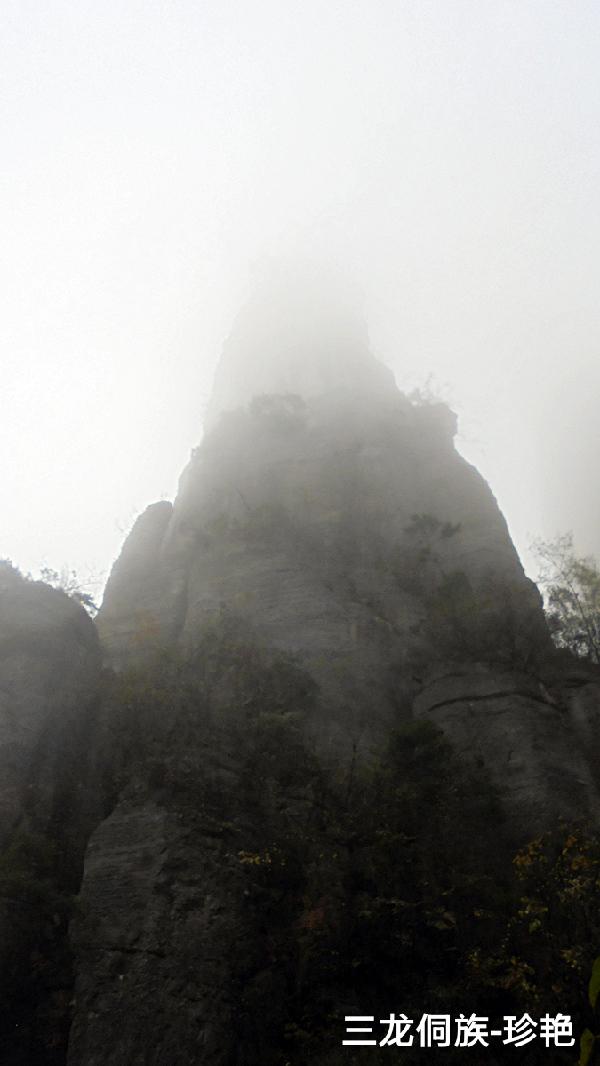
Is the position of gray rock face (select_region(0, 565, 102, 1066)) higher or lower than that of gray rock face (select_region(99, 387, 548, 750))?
lower

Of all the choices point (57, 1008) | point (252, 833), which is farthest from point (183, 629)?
point (57, 1008)

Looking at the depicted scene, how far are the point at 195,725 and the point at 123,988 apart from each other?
20.4 feet

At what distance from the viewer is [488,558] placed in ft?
88.7

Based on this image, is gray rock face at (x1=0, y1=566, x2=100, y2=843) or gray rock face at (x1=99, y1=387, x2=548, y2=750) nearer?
gray rock face at (x1=0, y1=566, x2=100, y2=843)

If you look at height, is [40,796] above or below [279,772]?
below

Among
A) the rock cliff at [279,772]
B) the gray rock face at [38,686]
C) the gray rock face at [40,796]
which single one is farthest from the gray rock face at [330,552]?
the gray rock face at [40,796]

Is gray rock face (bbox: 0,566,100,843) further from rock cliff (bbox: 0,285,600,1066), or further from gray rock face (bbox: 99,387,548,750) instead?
gray rock face (bbox: 99,387,548,750)

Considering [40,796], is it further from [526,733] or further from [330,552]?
[330,552]

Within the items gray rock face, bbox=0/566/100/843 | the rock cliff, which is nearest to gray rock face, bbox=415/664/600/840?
the rock cliff

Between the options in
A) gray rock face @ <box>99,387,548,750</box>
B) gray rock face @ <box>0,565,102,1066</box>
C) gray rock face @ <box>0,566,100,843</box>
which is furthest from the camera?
gray rock face @ <box>99,387,548,750</box>

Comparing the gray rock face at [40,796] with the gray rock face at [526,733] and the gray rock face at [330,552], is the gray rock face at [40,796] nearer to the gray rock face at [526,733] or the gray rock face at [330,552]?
the gray rock face at [330,552]

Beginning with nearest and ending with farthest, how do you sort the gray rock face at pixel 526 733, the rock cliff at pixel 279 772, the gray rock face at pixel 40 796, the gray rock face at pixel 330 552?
the rock cliff at pixel 279 772 → the gray rock face at pixel 40 796 → the gray rock face at pixel 526 733 → the gray rock face at pixel 330 552

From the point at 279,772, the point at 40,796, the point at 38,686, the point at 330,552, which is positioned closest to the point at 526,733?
the point at 279,772

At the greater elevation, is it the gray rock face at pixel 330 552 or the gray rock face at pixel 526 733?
the gray rock face at pixel 330 552
